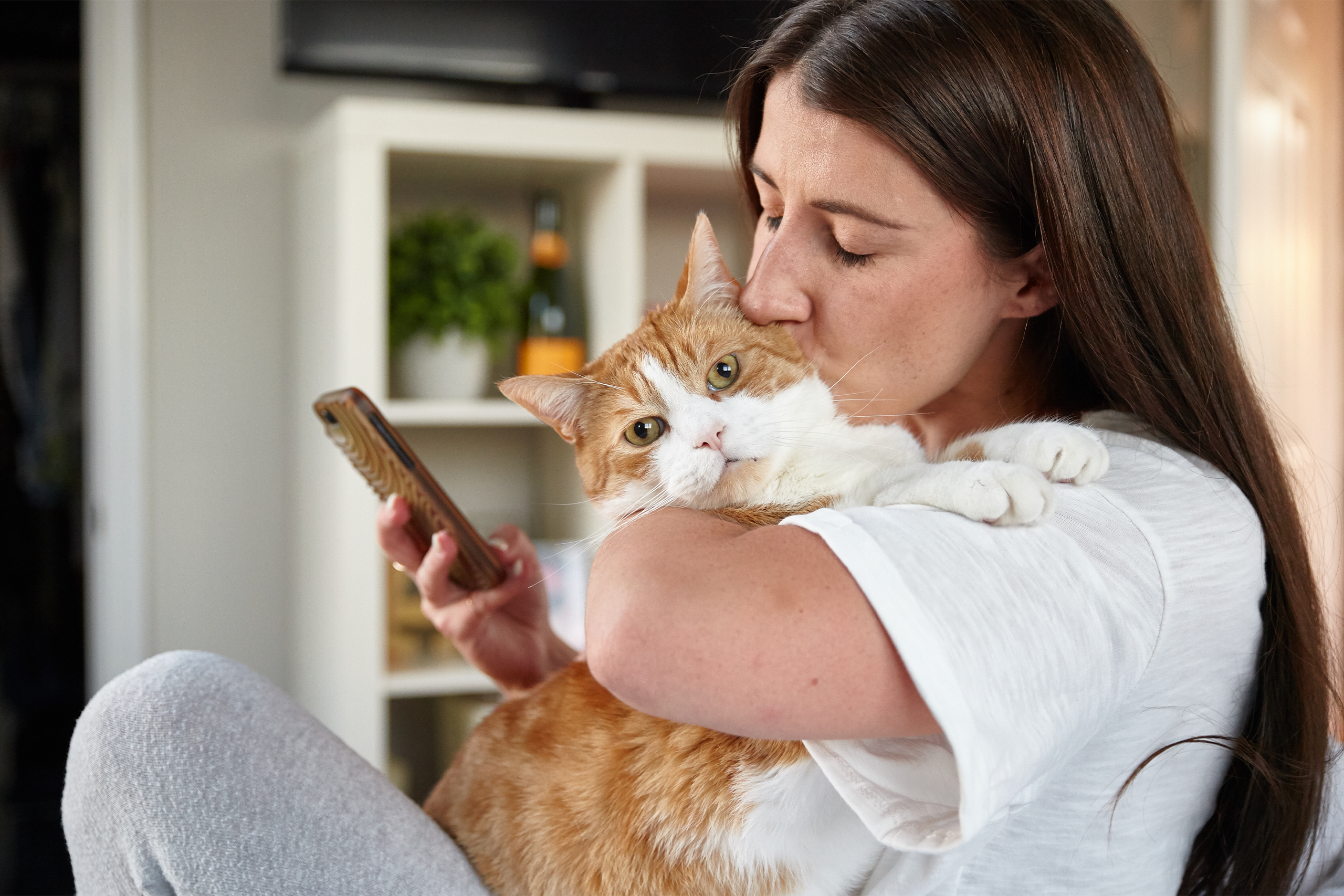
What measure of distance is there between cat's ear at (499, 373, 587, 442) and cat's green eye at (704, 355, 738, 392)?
13cm

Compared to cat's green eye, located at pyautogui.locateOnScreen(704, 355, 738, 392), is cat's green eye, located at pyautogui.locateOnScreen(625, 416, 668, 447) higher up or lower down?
lower down

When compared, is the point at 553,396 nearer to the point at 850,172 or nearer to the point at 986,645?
the point at 850,172

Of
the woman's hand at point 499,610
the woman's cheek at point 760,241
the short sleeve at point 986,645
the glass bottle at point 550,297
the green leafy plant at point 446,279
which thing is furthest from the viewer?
the glass bottle at point 550,297

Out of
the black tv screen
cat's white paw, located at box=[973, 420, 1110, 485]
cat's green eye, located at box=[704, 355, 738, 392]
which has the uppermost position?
the black tv screen

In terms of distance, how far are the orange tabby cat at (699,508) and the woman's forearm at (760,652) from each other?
134 millimetres

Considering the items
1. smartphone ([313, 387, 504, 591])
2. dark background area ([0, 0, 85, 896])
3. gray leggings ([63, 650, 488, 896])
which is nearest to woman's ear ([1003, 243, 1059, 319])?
smartphone ([313, 387, 504, 591])

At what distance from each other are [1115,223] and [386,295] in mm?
1594

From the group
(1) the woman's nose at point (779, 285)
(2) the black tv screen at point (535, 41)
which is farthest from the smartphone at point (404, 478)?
(2) the black tv screen at point (535, 41)

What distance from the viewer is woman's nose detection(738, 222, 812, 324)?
2.97ft

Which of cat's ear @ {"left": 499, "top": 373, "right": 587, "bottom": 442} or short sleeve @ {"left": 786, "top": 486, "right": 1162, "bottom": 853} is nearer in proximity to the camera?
short sleeve @ {"left": 786, "top": 486, "right": 1162, "bottom": 853}

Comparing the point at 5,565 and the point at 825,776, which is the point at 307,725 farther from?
the point at 5,565

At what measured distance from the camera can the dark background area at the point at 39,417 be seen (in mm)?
2393

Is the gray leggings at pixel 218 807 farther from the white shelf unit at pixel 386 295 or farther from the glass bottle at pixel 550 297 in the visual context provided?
the glass bottle at pixel 550 297

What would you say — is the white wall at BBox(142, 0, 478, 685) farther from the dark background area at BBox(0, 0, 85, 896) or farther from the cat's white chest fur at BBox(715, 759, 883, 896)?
the cat's white chest fur at BBox(715, 759, 883, 896)
